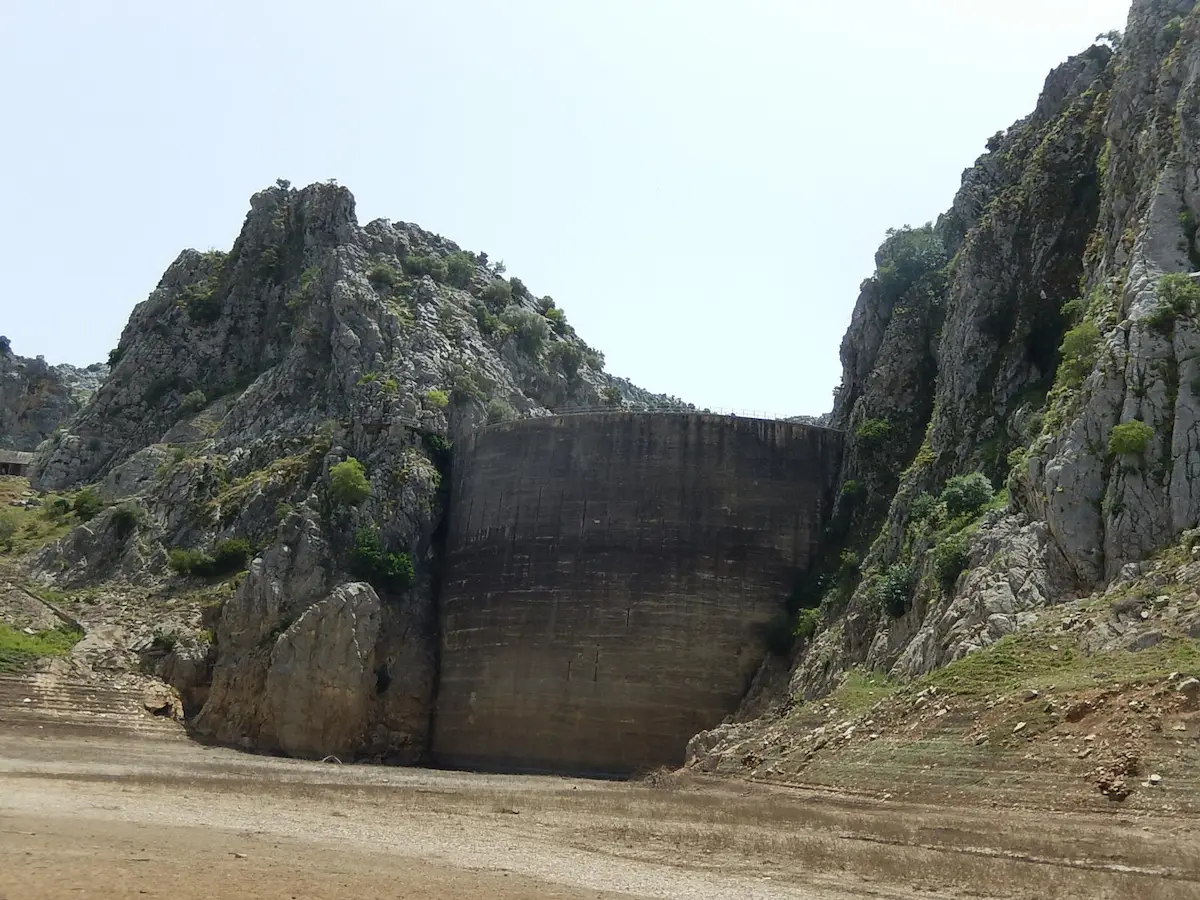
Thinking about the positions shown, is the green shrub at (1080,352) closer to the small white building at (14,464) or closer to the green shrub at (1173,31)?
the green shrub at (1173,31)

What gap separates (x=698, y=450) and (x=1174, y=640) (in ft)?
95.2

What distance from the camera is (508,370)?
253ft

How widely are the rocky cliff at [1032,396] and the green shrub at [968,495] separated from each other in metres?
0.08

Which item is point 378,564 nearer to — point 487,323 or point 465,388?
point 465,388

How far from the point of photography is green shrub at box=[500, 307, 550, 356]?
8062 cm

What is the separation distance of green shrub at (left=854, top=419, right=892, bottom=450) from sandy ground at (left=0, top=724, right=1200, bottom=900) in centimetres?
2585

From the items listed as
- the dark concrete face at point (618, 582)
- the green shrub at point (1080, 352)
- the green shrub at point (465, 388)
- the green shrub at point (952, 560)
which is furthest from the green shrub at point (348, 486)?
the green shrub at point (1080, 352)

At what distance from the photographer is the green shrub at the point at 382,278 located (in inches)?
3036

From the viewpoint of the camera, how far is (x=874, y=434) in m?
55.0

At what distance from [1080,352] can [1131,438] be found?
20.6 ft

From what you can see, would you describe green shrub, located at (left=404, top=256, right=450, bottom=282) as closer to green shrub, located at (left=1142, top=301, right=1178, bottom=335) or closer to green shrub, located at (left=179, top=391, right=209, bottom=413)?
green shrub, located at (left=179, top=391, right=209, bottom=413)

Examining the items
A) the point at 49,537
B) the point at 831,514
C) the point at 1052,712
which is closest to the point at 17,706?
the point at 49,537

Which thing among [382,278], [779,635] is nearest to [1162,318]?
[779,635]

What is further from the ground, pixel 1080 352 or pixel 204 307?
pixel 204 307
